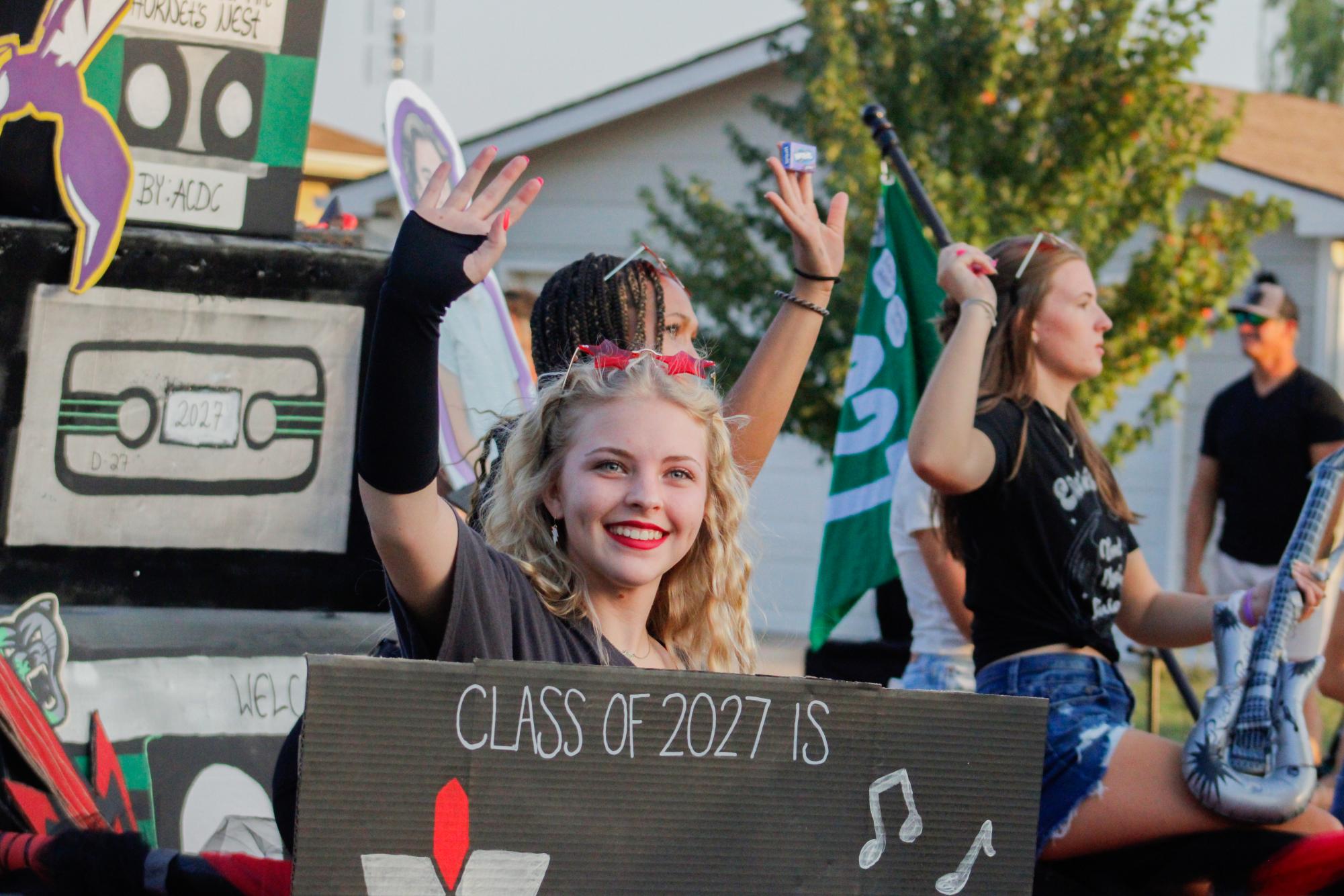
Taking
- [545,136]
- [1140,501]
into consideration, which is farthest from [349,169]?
[1140,501]

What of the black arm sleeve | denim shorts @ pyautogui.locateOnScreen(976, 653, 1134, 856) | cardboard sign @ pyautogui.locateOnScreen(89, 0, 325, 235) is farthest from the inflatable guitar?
cardboard sign @ pyautogui.locateOnScreen(89, 0, 325, 235)

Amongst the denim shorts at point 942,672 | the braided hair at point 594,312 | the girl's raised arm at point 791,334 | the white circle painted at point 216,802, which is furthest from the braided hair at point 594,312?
the denim shorts at point 942,672

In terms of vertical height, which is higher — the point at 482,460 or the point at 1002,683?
the point at 482,460

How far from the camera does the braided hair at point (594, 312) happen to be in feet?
10.1

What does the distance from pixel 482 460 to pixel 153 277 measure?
1019 mm

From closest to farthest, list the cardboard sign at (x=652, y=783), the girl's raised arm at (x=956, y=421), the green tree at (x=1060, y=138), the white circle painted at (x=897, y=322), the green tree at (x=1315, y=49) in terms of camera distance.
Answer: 1. the cardboard sign at (x=652, y=783)
2. the girl's raised arm at (x=956, y=421)
3. the white circle painted at (x=897, y=322)
4. the green tree at (x=1060, y=138)
5. the green tree at (x=1315, y=49)

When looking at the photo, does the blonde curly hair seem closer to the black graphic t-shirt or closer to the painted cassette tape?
the black graphic t-shirt

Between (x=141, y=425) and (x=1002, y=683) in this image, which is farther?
(x=141, y=425)

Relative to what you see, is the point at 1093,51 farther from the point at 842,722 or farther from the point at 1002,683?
the point at 842,722

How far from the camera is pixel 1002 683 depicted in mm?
3137

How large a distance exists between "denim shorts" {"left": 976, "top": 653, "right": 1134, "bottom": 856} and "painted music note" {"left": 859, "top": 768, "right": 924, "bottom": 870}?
0.99 metres

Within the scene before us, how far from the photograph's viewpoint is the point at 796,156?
117 inches

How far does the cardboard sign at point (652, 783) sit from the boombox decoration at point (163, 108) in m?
1.99

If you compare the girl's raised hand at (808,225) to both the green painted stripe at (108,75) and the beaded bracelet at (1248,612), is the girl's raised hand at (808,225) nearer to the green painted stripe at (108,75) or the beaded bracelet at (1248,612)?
the beaded bracelet at (1248,612)
